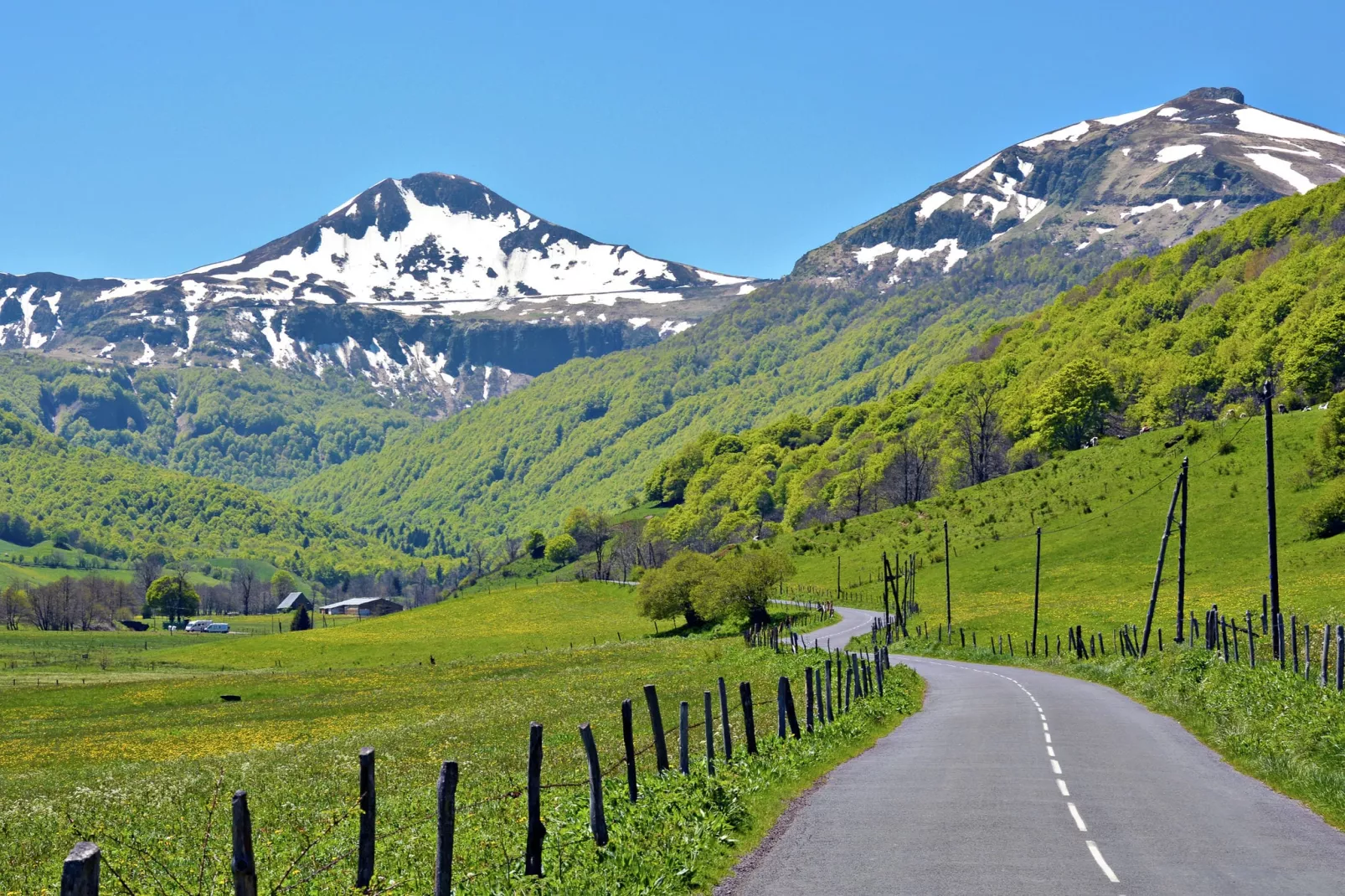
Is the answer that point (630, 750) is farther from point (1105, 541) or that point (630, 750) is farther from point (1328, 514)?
point (1105, 541)

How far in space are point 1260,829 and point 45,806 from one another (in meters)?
23.0

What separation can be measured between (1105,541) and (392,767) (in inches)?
3424

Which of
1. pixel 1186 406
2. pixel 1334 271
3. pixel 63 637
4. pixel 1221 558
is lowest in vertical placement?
pixel 63 637

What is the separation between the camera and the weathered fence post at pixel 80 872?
768 centimetres

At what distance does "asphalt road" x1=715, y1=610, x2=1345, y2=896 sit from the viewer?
49.3ft

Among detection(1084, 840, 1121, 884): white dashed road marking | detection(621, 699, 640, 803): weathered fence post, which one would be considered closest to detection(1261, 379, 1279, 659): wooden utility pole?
detection(1084, 840, 1121, 884): white dashed road marking

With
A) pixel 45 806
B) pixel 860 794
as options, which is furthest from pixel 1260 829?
pixel 45 806

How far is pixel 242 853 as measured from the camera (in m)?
9.77

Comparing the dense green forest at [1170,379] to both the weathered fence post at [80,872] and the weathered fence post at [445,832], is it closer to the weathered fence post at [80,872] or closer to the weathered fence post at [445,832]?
the weathered fence post at [445,832]

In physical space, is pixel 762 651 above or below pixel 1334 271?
below

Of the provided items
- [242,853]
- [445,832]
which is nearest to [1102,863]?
[445,832]

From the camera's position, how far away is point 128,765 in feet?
129

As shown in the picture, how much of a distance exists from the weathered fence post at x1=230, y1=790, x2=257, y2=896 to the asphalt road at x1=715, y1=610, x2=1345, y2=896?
22.4ft

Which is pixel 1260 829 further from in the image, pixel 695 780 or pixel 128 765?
pixel 128 765
